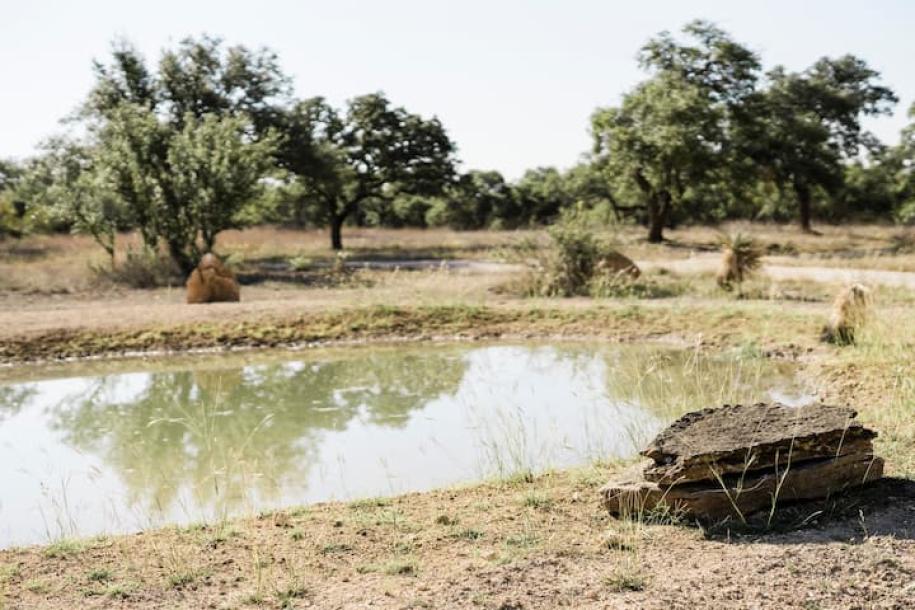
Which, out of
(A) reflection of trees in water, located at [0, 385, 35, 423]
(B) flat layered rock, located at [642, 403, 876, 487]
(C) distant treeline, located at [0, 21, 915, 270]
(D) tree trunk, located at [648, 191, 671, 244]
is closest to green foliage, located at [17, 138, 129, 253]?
(C) distant treeline, located at [0, 21, 915, 270]

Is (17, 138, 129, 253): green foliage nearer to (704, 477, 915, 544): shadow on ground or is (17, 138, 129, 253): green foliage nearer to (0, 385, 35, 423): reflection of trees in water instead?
(0, 385, 35, 423): reflection of trees in water

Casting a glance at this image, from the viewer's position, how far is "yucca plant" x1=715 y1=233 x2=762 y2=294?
15.8 metres

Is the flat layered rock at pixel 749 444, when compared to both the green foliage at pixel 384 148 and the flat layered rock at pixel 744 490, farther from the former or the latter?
the green foliage at pixel 384 148

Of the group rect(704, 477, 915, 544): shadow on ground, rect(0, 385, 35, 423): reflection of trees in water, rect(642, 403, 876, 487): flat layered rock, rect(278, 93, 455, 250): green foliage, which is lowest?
rect(0, 385, 35, 423): reflection of trees in water

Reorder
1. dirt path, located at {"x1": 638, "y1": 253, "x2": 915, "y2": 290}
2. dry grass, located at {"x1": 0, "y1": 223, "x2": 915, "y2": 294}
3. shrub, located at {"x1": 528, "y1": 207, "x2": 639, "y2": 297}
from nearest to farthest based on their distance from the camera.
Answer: dirt path, located at {"x1": 638, "y1": 253, "x2": 915, "y2": 290}
shrub, located at {"x1": 528, "y1": 207, "x2": 639, "y2": 297}
dry grass, located at {"x1": 0, "y1": 223, "x2": 915, "y2": 294}

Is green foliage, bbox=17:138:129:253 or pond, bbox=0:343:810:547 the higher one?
green foliage, bbox=17:138:129:253

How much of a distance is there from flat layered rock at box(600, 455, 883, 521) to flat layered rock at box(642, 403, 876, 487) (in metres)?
0.05

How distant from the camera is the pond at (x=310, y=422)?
6.34m

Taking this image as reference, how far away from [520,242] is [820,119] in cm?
2823

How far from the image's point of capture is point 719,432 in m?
5.02

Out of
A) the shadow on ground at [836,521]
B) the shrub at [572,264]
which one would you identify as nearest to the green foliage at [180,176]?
the shrub at [572,264]

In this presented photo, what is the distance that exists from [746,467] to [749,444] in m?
0.16

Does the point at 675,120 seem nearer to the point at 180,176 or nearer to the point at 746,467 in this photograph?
the point at 180,176

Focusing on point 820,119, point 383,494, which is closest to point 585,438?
point 383,494
